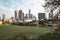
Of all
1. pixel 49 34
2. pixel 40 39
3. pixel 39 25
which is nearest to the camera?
pixel 40 39

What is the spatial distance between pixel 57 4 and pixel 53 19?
109 centimetres

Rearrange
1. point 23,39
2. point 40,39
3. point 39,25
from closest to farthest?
point 23,39 < point 40,39 < point 39,25

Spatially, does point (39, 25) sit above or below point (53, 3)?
below

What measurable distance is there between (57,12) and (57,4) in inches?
22.2

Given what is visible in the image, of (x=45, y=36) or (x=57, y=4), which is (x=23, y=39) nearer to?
(x=45, y=36)

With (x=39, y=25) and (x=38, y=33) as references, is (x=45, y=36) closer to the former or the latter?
(x=38, y=33)

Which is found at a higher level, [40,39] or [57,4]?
[57,4]

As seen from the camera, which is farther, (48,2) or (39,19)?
(39,19)

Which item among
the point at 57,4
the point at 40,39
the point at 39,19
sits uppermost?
the point at 57,4

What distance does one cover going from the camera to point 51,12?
41.1 ft

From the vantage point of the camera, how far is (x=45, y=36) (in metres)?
11.7

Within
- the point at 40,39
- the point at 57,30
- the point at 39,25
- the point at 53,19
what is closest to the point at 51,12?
the point at 53,19

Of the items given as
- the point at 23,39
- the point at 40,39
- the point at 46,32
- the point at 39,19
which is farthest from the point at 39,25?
the point at 23,39

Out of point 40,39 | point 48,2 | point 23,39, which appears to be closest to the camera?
point 23,39
